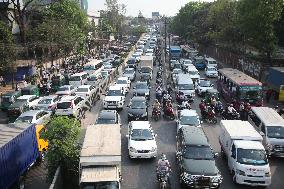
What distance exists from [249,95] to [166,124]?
676 cm

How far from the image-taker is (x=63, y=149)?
16.7 m

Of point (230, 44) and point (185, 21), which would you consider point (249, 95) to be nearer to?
point (230, 44)

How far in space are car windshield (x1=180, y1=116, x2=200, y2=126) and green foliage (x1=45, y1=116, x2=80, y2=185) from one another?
8353 mm

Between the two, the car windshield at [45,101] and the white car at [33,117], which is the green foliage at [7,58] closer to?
the car windshield at [45,101]

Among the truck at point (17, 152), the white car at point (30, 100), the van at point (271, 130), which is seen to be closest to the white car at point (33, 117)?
the white car at point (30, 100)

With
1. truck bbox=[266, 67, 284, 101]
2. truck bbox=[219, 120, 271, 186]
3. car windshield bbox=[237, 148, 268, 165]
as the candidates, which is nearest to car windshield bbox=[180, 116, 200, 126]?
truck bbox=[219, 120, 271, 186]

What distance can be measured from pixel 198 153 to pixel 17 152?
8107 mm

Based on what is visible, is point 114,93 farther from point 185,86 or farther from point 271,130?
point 271,130

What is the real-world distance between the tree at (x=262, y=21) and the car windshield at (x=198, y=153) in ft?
94.1

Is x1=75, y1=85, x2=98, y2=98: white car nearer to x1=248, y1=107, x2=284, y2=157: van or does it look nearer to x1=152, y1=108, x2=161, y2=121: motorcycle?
x1=152, y1=108, x2=161, y2=121: motorcycle

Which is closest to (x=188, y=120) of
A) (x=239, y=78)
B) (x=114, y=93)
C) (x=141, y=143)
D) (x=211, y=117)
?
(x=211, y=117)

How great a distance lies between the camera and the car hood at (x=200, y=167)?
52.7ft

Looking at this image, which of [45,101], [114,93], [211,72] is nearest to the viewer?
[45,101]

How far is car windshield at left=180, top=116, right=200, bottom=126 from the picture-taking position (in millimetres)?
23688
